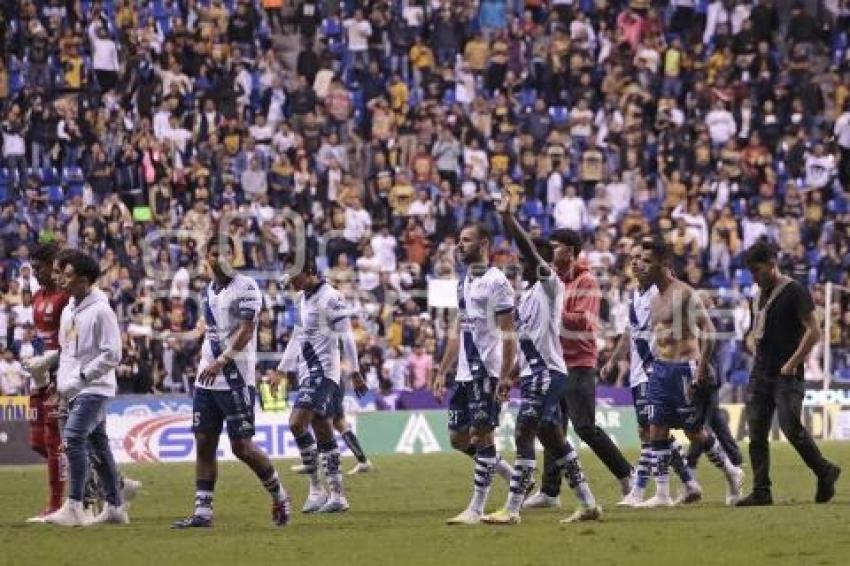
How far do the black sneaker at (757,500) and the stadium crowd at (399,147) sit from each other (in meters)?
16.0

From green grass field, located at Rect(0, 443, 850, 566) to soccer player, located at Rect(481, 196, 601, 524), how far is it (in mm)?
327

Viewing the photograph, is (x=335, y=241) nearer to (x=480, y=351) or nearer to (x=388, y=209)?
(x=388, y=209)

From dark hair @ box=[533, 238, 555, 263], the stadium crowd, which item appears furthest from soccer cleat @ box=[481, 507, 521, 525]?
the stadium crowd

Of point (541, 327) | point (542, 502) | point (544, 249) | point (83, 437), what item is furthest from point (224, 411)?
point (542, 502)

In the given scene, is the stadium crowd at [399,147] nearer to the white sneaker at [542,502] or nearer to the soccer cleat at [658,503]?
the white sneaker at [542,502]

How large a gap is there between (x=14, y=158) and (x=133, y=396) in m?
8.02

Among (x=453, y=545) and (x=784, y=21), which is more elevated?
(x=784, y=21)

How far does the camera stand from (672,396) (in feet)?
66.7


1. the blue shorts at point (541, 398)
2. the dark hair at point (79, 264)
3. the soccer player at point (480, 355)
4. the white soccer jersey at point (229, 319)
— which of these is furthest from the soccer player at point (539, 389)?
the dark hair at point (79, 264)

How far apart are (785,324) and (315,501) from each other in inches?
203

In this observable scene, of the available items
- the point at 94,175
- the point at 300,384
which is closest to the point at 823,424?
the point at 94,175

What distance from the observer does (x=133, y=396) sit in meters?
33.8

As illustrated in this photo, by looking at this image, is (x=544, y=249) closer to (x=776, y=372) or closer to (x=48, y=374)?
(x=776, y=372)

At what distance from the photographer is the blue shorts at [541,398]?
1811 centimetres
